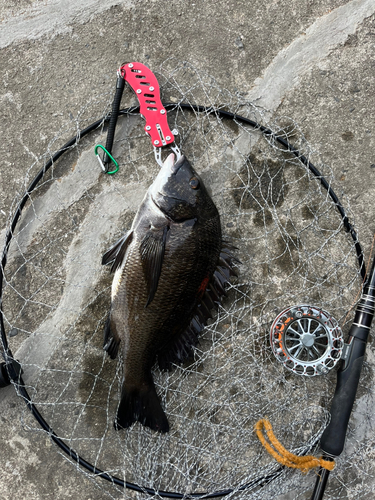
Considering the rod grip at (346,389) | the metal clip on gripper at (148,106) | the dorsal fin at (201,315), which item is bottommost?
the rod grip at (346,389)

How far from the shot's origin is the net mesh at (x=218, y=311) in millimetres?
2357

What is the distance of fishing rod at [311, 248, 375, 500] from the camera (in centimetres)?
212

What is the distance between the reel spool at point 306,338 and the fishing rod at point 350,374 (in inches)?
3.0

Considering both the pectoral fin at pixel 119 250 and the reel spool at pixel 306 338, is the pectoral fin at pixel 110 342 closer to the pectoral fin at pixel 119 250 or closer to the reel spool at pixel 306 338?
the pectoral fin at pixel 119 250

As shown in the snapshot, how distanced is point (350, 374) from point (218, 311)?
0.91 m

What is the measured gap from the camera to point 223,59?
2490mm

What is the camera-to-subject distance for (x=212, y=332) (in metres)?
2.39

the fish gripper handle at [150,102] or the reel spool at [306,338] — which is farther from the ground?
the fish gripper handle at [150,102]

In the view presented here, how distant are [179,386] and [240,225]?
1.19 metres

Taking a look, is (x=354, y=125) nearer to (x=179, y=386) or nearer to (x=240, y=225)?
(x=240, y=225)

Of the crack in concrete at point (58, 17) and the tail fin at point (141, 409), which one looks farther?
the crack in concrete at point (58, 17)

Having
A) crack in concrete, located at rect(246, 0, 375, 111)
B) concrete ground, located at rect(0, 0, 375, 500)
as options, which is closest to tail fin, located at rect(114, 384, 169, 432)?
concrete ground, located at rect(0, 0, 375, 500)

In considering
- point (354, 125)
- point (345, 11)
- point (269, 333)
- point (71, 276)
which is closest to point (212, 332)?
point (269, 333)

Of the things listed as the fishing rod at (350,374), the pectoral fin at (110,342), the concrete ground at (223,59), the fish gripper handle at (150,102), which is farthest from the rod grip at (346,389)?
the fish gripper handle at (150,102)
